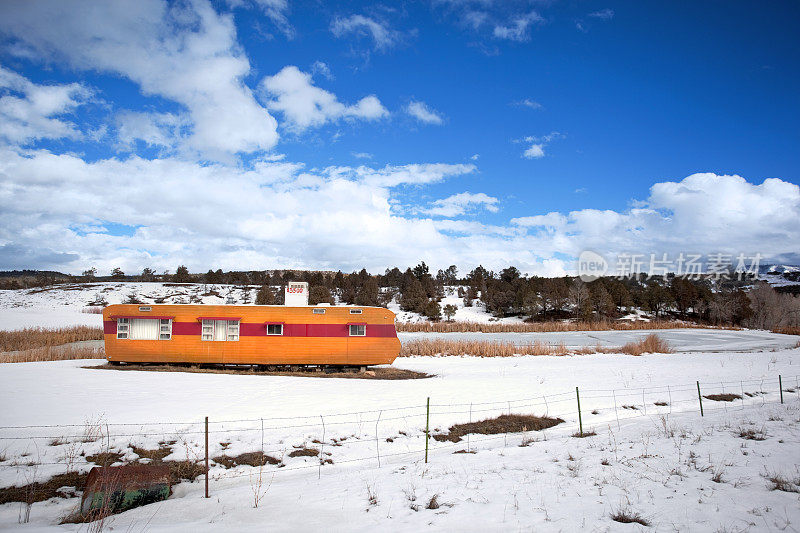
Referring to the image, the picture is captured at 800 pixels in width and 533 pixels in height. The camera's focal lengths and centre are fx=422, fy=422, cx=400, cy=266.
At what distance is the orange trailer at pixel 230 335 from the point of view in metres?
24.2

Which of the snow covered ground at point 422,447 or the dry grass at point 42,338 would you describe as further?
the dry grass at point 42,338

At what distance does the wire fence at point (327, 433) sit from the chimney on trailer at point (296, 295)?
13.0 meters

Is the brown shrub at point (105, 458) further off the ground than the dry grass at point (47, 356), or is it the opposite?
the dry grass at point (47, 356)

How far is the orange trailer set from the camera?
79.4 feet

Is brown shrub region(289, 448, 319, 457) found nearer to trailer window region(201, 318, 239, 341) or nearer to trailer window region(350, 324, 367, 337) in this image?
trailer window region(350, 324, 367, 337)

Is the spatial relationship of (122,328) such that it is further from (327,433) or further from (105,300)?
(105,300)

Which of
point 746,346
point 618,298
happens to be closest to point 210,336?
point 746,346

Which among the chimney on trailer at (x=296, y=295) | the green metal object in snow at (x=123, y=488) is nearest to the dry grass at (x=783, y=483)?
the green metal object in snow at (x=123, y=488)

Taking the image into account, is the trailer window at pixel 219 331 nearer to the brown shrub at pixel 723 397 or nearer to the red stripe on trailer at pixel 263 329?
the red stripe on trailer at pixel 263 329

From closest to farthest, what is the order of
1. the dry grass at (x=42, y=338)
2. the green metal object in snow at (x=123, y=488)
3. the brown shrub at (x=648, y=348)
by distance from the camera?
the green metal object in snow at (x=123, y=488)
the dry grass at (x=42, y=338)
the brown shrub at (x=648, y=348)

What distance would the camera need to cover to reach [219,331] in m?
24.3

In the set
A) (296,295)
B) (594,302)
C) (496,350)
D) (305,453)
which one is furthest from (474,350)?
(594,302)

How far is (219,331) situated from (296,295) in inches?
196

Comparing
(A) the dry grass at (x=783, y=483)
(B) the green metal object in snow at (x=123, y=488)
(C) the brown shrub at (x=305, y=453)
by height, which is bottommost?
(C) the brown shrub at (x=305, y=453)
